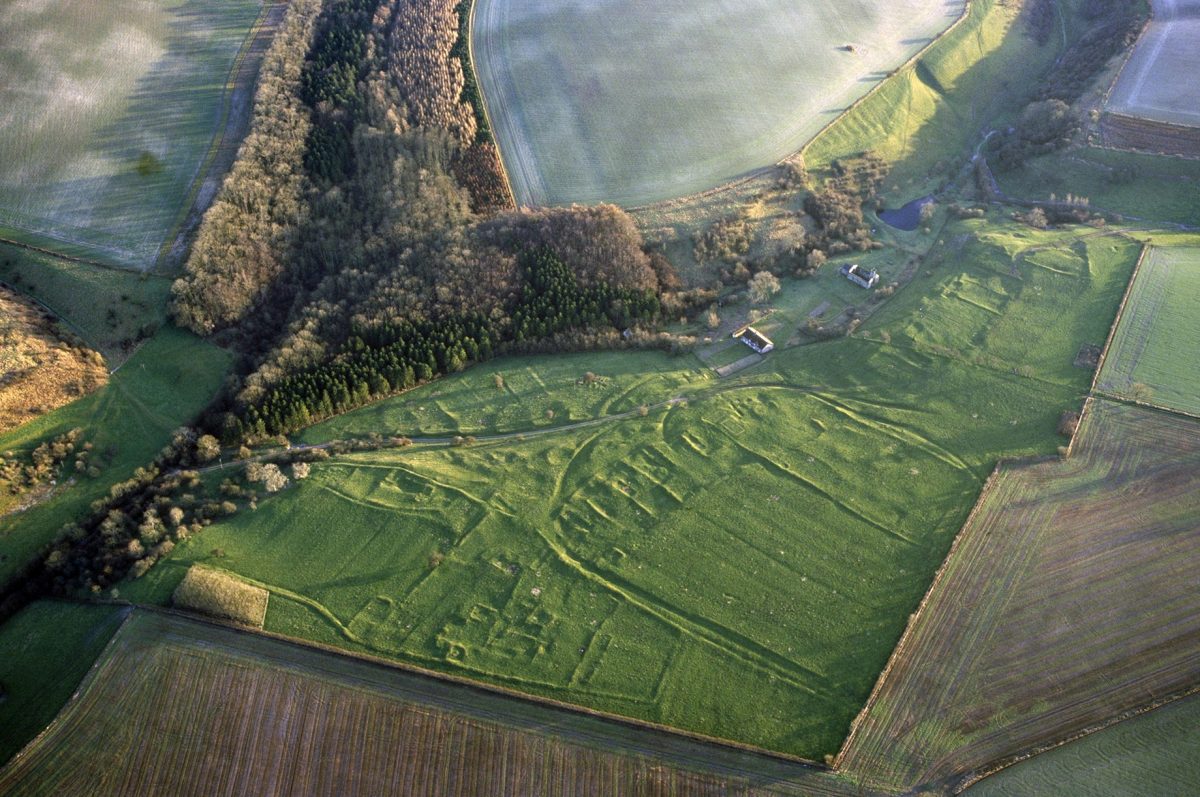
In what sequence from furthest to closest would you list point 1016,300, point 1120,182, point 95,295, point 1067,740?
1. point 1120,182
2. point 95,295
3. point 1016,300
4. point 1067,740

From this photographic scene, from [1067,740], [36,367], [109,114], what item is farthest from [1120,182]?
[109,114]

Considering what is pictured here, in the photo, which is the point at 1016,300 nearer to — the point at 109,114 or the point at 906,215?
the point at 906,215

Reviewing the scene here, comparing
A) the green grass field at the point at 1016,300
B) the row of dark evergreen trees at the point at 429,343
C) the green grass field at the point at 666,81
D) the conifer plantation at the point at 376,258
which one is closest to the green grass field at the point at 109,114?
the conifer plantation at the point at 376,258

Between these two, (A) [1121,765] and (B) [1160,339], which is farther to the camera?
(B) [1160,339]

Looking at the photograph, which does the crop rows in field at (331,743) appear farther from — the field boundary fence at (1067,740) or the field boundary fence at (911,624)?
the field boundary fence at (1067,740)

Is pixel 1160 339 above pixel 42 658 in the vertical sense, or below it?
above

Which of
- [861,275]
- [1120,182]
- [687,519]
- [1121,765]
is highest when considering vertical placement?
[1120,182]

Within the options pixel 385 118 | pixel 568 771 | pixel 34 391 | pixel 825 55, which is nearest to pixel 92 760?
pixel 568 771

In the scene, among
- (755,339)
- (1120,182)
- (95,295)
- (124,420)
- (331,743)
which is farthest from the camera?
(1120,182)
